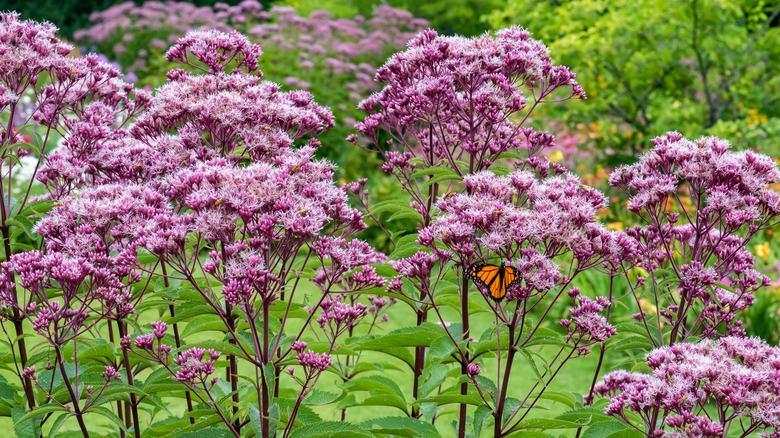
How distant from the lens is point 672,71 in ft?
40.2

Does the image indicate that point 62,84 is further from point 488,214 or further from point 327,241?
point 488,214

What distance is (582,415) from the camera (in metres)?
2.96

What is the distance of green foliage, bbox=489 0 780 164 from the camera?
1109 centimetres

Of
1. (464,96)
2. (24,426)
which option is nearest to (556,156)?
(464,96)

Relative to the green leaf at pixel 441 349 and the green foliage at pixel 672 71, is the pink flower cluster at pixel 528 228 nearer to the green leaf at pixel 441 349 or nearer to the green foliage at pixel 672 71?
the green leaf at pixel 441 349

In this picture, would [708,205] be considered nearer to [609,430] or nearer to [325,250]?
[609,430]

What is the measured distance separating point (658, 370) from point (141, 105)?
9.93ft

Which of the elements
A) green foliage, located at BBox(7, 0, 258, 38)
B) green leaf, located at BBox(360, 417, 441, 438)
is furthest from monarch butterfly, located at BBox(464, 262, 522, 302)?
green foliage, located at BBox(7, 0, 258, 38)

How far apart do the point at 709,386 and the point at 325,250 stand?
58.5 inches

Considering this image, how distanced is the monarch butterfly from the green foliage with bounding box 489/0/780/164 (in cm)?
885

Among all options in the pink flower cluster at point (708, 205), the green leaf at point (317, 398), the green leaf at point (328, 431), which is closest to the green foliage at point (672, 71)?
the pink flower cluster at point (708, 205)

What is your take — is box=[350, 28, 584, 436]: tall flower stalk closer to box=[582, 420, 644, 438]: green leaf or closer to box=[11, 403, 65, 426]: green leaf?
box=[582, 420, 644, 438]: green leaf

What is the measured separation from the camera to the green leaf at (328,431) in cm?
274

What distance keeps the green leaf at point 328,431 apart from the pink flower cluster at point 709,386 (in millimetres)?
998
